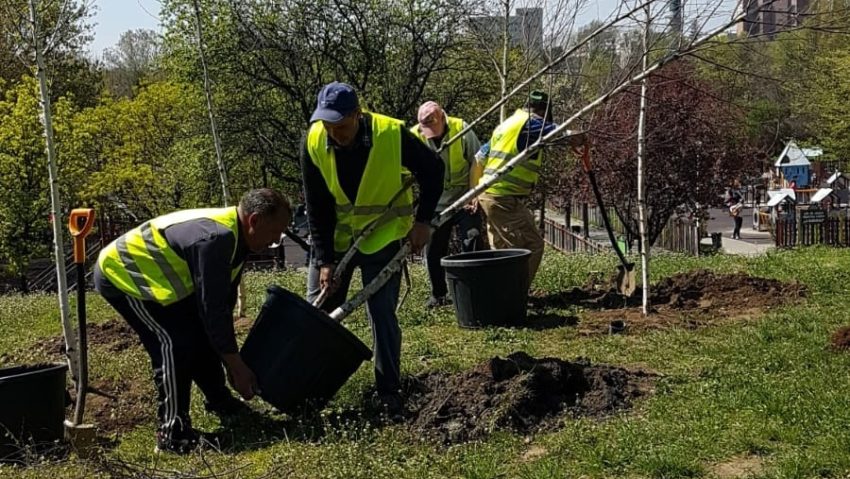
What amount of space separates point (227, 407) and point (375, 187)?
148 centimetres

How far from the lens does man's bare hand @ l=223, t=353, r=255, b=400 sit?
13.4 ft

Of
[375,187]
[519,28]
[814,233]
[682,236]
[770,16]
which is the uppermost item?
[519,28]

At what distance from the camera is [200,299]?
398 centimetres

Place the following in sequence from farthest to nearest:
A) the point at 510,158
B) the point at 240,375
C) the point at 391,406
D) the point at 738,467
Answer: the point at 510,158 → the point at 391,406 → the point at 240,375 → the point at 738,467

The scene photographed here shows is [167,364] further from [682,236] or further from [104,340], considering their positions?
[682,236]

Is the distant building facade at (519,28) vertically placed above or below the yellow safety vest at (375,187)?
above

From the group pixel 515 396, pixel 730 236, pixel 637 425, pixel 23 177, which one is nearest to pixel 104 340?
pixel 515 396

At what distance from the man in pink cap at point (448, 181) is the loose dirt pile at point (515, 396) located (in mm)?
2866

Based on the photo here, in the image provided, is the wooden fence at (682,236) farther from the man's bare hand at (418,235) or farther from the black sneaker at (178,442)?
the black sneaker at (178,442)

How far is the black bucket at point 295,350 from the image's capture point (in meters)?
4.22

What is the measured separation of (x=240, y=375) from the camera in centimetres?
411

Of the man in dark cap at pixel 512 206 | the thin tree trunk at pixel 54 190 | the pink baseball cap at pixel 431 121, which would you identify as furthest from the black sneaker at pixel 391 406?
the pink baseball cap at pixel 431 121

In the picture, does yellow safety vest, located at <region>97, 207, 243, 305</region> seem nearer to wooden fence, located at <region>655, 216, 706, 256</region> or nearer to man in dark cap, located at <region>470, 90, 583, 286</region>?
man in dark cap, located at <region>470, 90, 583, 286</region>

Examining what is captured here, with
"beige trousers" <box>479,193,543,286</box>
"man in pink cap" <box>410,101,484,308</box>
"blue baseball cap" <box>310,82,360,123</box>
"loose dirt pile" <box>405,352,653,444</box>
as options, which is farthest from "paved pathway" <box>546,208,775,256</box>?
"blue baseball cap" <box>310,82,360,123</box>
